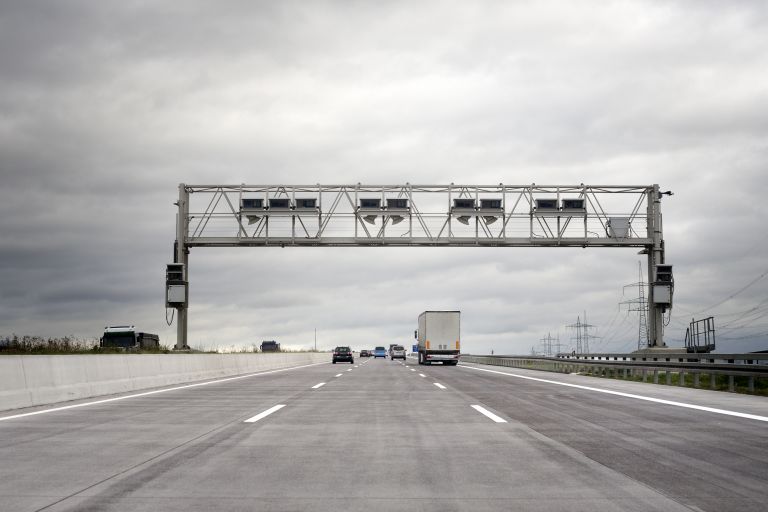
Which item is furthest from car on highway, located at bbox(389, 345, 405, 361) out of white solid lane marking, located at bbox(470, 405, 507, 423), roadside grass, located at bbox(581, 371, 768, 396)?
white solid lane marking, located at bbox(470, 405, 507, 423)

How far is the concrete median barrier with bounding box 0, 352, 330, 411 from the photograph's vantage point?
543 inches

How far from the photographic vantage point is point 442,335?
5206 centimetres

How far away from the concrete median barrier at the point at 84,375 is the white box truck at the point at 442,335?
26214 mm

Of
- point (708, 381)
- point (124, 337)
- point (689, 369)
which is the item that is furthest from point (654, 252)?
point (124, 337)

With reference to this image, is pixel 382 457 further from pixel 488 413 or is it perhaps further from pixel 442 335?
pixel 442 335

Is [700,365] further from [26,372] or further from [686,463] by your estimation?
[26,372]

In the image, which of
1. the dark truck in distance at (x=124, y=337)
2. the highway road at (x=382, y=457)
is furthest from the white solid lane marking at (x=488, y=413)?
the dark truck in distance at (x=124, y=337)

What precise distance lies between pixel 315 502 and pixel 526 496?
1715 millimetres

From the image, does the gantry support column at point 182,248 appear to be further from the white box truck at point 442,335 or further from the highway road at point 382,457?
the highway road at point 382,457

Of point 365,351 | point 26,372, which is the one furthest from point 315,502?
point 365,351

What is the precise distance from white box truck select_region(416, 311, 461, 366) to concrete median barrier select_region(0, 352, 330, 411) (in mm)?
26214

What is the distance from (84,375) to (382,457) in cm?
1069

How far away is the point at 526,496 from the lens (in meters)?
6.24

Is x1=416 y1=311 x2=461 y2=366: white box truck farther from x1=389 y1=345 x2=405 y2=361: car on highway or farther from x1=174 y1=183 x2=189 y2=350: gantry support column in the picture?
x1=389 y1=345 x2=405 y2=361: car on highway
